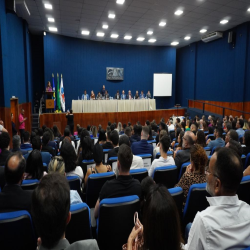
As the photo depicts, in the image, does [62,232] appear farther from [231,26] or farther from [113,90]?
[113,90]

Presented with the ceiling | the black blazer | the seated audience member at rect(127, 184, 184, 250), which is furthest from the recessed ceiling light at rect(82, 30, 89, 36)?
the seated audience member at rect(127, 184, 184, 250)

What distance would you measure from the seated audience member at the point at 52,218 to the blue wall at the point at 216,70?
1242 centimetres

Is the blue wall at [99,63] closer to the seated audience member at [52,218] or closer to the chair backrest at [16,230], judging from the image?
the chair backrest at [16,230]

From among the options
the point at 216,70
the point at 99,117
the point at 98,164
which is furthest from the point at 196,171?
the point at 216,70

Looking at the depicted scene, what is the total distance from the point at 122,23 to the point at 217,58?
6251 millimetres

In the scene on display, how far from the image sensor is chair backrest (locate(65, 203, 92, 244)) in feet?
5.37

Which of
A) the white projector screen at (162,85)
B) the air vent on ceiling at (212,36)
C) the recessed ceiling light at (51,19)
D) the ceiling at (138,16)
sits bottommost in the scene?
the white projector screen at (162,85)

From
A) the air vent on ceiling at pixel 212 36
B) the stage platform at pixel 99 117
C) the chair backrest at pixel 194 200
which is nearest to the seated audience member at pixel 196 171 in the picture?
the chair backrest at pixel 194 200

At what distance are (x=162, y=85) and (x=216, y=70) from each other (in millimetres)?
4035

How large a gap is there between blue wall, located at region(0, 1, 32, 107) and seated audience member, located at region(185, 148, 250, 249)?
741cm

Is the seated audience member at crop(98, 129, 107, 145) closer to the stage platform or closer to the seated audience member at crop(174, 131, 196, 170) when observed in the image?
the seated audience member at crop(174, 131, 196, 170)

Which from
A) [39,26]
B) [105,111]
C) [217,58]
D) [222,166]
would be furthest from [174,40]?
[222,166]

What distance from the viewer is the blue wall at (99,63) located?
1352 centimetres

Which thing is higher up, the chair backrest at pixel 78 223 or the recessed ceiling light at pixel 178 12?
the recessed ceiling light at pixel 178 12
